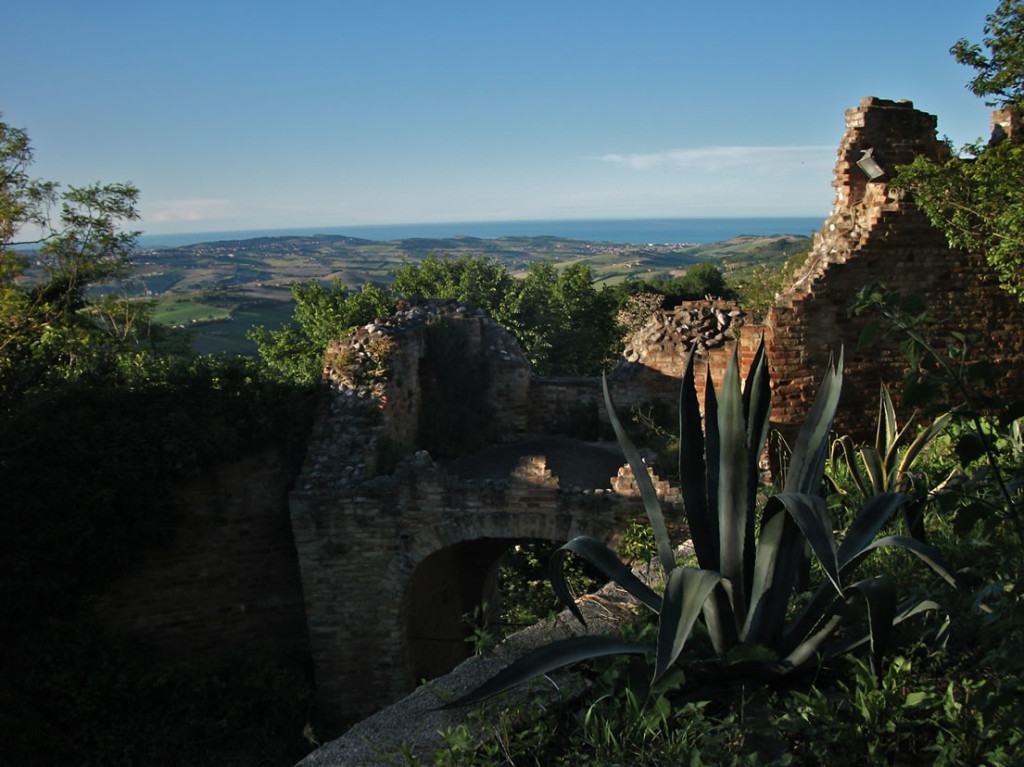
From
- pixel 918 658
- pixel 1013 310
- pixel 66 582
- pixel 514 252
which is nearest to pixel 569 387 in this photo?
pixel 1013 310

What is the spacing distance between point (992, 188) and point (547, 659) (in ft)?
20.3

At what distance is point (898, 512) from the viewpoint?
14.4 ft

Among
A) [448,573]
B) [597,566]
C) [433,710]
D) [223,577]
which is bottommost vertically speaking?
[448,573]

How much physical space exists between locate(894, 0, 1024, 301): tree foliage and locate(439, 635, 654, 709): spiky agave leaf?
5.41m

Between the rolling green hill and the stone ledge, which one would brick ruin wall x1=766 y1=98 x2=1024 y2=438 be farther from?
the rolling green hill

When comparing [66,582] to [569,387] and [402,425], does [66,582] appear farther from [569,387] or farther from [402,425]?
[569,387]

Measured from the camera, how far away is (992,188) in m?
6.75

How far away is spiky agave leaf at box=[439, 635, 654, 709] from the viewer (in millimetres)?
2506

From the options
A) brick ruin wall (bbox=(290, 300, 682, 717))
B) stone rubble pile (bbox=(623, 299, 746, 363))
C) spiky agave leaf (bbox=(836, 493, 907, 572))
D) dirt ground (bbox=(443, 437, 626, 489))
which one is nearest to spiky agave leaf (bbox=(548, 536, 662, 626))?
spiky agave leaf (bbox=(836, 493, 907, 572))

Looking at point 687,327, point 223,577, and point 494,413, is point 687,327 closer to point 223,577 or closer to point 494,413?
point 494,413


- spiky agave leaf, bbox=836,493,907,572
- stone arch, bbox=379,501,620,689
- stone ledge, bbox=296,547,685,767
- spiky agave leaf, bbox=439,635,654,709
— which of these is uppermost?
spiky agave leaf, bbox=836,493,907,572

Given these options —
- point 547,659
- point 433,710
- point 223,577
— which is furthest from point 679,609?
point 223,577

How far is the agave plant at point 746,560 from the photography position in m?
2.48

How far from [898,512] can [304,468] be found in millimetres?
5797
